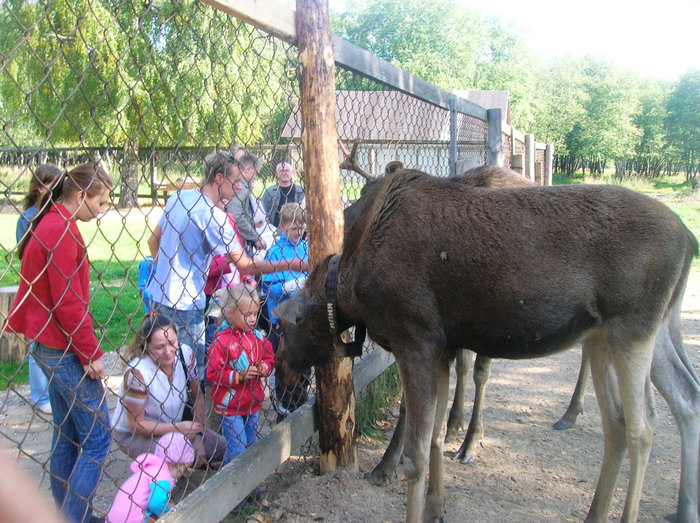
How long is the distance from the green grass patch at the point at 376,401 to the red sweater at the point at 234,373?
1.02m

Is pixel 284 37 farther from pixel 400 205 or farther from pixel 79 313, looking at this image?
pixel 79 313

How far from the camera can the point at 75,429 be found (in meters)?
3.16

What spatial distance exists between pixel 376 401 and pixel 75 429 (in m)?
2.29

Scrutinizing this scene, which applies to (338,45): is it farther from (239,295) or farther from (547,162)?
(547,162)

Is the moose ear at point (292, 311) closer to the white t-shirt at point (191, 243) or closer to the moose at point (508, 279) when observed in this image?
the moose at point (508, 279)

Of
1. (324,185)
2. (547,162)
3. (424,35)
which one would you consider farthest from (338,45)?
(424,35)

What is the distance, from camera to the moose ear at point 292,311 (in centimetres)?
324

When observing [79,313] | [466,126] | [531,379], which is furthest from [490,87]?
[79,313]

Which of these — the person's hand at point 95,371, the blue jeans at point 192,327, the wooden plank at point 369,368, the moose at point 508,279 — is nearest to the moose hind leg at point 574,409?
the wooden plank at point 369,368

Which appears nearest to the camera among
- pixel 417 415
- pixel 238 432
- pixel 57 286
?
pixel 57 286

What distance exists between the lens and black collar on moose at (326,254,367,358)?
3100 mm

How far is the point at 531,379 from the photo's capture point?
19.5 feet

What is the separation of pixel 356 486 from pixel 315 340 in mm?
1037

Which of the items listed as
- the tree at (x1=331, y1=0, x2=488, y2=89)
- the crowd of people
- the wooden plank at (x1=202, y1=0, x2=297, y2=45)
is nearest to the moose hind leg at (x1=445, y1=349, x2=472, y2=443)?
the crowd of people
